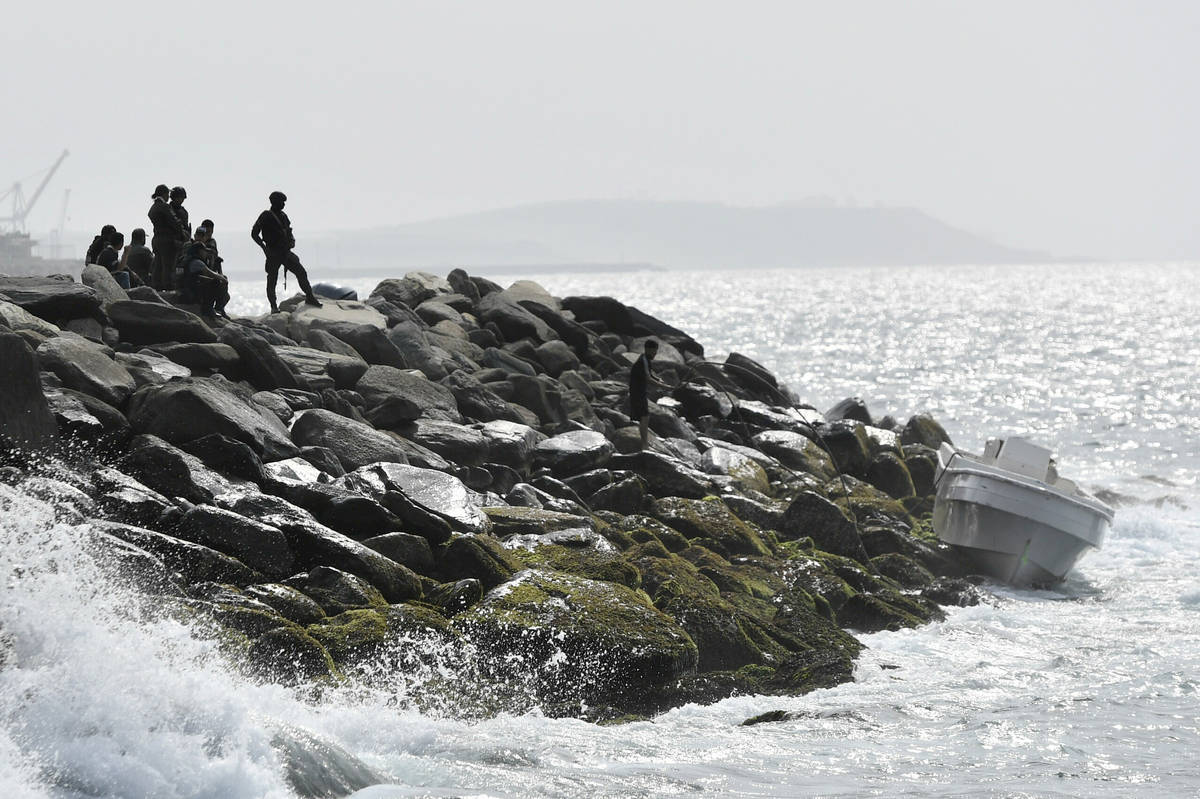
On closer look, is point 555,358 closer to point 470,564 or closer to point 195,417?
point 195,417

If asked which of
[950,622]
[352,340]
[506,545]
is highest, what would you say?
[352,340]

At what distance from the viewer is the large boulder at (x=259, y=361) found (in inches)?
687

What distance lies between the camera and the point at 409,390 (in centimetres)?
1878

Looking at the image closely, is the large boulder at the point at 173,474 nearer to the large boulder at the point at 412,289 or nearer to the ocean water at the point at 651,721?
the ocean water at the point at 651,721

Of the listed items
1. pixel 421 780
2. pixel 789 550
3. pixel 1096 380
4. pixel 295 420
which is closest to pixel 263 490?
pixel 295 420

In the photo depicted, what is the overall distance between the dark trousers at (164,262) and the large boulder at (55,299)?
13.7 feet

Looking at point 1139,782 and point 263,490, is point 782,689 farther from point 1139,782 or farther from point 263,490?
point 263,490

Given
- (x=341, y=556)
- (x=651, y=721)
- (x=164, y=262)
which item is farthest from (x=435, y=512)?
(x=164, y=262)

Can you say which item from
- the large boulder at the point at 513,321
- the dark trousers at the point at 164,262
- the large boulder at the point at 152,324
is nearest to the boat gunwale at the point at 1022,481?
the large boulder at the point at 513,321

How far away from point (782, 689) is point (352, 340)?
1076cm

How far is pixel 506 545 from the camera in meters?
14.0

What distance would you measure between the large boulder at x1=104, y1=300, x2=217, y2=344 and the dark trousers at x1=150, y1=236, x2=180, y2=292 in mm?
4258

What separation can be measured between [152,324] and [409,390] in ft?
12.0

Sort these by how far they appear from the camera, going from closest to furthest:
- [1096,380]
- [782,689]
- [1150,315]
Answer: [782,689]
[1096,380]
[1150,315]
